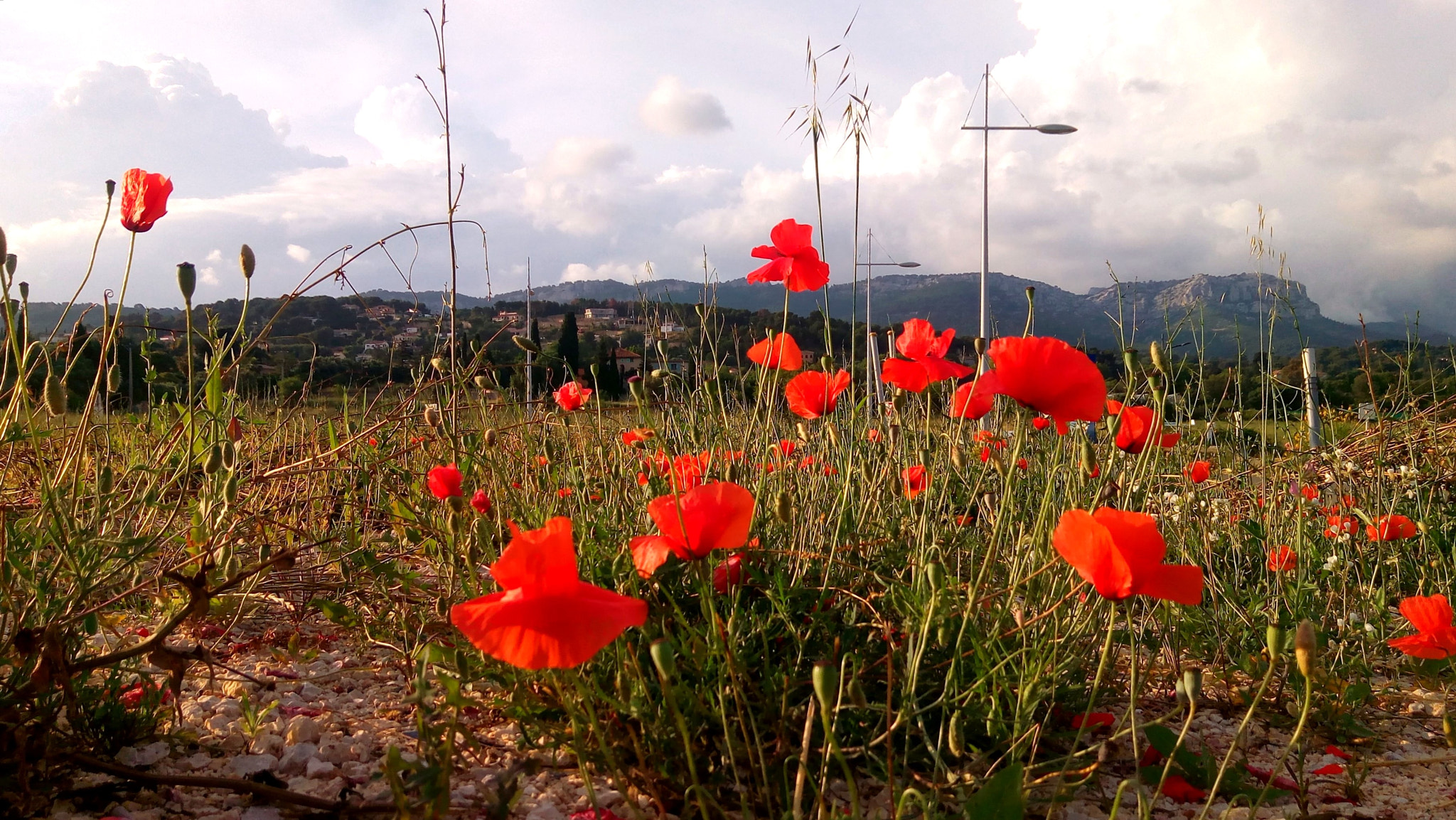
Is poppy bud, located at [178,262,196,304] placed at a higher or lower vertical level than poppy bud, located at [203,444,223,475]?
higher

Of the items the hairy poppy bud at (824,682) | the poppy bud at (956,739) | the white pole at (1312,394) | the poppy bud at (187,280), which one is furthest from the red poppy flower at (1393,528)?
the poppy bud at (187,280)

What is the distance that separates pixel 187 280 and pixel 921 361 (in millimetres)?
1489

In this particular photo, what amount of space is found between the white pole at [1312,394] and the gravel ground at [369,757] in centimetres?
203

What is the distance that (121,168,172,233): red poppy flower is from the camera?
171 cm

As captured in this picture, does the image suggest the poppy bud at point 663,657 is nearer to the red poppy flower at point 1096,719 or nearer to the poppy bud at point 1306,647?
the poppy bud at point 1306,647

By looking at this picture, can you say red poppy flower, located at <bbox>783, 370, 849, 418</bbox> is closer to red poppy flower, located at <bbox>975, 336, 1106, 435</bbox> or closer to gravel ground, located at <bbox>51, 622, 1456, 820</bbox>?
red poppy flower, located at <bbox>975, 336, 1106, 435</bbox>

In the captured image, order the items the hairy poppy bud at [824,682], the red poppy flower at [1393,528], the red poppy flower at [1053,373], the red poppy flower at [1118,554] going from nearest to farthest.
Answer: the hairy poppy bud at [824,682]
the red poppy flower at [1118,554]
the red poppy flower at [1053,373]
the red poppy flower at [1393,528]

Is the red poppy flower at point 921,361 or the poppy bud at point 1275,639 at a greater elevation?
the red poppy flower at point 921,361

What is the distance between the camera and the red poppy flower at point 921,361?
1886 millimetres

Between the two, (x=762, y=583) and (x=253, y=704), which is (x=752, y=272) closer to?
(x=762, y=583)

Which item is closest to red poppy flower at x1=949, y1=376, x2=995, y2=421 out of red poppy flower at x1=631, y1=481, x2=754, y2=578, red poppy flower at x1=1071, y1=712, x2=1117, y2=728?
red poppy flower at x1=1071, y1=712, x2=1117, y2=728

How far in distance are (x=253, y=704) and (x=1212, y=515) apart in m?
3.00

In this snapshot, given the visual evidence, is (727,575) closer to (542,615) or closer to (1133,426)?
(542,615)

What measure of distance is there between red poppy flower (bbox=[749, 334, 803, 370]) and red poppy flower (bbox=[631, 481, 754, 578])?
0.61 meters
